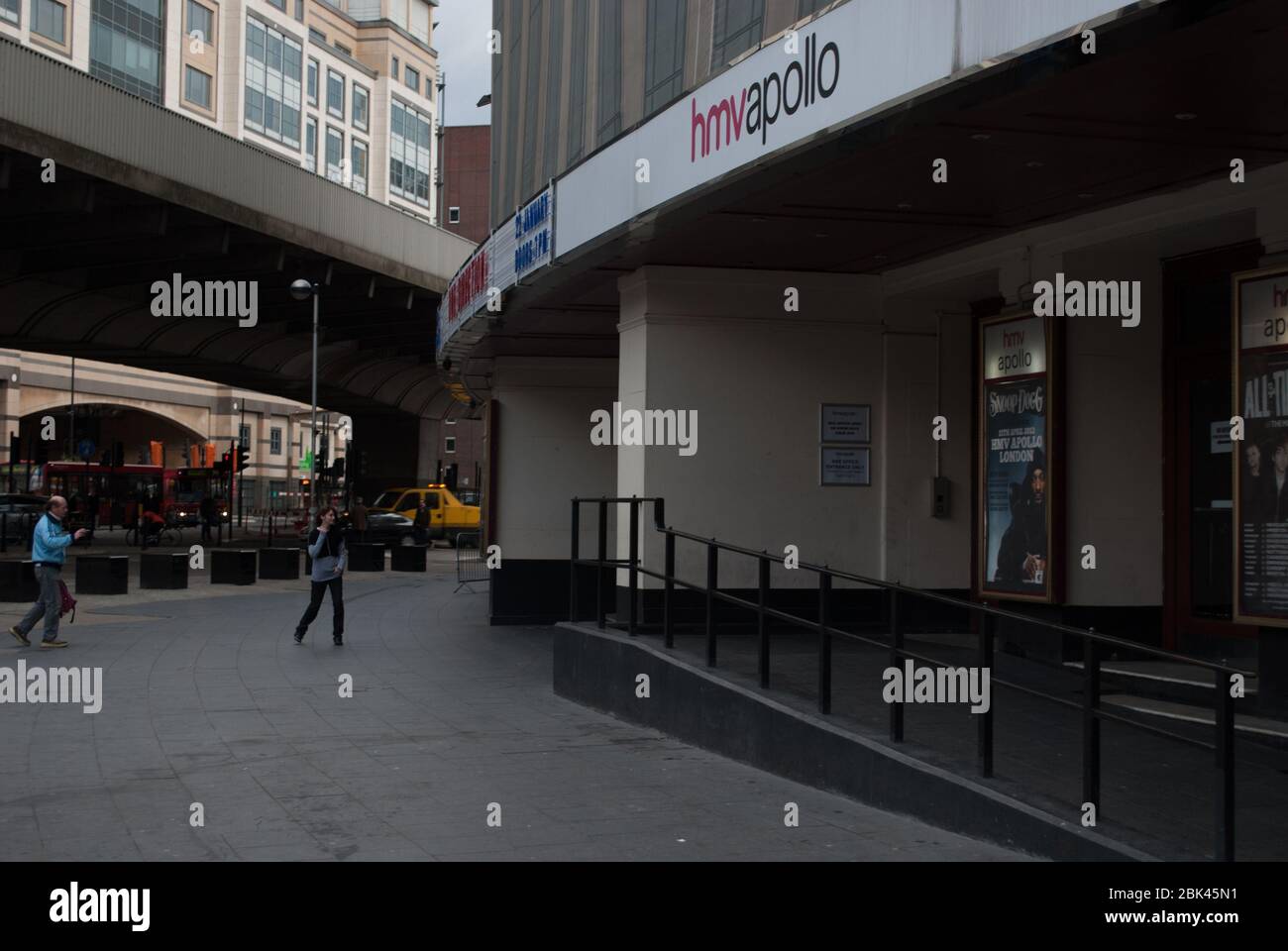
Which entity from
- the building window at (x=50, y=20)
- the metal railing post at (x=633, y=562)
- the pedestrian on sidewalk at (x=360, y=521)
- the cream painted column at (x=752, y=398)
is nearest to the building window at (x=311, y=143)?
the building window at (x=50, y=20)

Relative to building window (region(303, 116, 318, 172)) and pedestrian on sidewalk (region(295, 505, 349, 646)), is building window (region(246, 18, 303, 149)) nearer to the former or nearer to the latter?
building window (region(303, 116, 318, 172))

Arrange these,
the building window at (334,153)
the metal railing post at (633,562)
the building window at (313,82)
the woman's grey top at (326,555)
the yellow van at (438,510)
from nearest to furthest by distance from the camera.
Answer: the metal railing post at (633,562) → the woman's grey top at (326,555) → the yellow van at (438,510) → the building window at (313,82) → the building window at (334,153)

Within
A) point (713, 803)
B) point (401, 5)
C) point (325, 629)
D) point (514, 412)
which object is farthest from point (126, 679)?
point (401, 5)

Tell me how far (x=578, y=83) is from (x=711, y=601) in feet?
23.2

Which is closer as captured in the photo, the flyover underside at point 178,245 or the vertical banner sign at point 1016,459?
the vertical banner sign at point 1016,459

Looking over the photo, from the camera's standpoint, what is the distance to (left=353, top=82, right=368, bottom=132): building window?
3991 inches

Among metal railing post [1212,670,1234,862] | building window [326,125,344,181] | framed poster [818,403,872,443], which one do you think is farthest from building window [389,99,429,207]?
metal railing post [1212,670,1234,862]

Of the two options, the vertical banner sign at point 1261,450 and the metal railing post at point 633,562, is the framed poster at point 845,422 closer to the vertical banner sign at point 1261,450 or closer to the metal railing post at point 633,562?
the metal railing post at point 633,562

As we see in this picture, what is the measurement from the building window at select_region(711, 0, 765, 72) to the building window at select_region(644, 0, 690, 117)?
32.3 inches

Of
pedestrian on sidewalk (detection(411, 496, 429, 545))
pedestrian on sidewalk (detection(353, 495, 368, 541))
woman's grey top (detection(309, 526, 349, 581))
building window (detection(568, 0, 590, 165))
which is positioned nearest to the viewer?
building window (detection(568, 0, 590, 165))

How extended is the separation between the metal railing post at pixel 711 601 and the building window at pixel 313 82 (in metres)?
91.1

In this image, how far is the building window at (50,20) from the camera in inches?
2586
